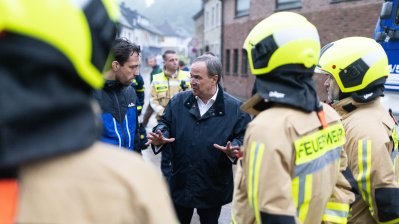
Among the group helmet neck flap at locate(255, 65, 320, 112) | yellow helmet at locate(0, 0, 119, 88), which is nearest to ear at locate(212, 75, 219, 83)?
helmet neck flap at locate(255, 65, 320, 112)

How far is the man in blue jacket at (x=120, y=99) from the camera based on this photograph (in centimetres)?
295

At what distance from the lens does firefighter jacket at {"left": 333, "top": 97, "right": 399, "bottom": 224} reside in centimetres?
223

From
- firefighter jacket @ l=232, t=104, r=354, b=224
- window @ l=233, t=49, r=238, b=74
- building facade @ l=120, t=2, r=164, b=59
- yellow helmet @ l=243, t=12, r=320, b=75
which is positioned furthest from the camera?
building facade @ l=120, t=2, r=164, b=59

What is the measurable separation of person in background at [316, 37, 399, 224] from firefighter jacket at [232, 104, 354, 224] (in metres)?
0.34

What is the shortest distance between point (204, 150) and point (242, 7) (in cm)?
1778

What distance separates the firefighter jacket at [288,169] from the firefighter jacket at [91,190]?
0.74 m

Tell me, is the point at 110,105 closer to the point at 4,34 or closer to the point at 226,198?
the point at 226,198

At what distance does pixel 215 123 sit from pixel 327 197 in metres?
1.36

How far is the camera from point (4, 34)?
0.80 metres

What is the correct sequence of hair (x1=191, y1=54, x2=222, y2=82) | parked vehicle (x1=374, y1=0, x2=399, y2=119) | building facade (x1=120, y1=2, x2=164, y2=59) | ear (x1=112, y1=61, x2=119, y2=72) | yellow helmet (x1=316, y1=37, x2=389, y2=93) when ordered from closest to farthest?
yellow helmet (x1=316, y1=37, x2=389, y2=93), ear (x1=112, y1=61, x2=119, y2=72), hair (x1=191, y1=54, x2=222, y2=82), parked vehicle (x1=374, y1=0, x2=399, y2=119), building facade (x1=120, y1=2, x2=164, y2=59)

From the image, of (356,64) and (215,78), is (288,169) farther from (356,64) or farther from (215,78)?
(215,78)

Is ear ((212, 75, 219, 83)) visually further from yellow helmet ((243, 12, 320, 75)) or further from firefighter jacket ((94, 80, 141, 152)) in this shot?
yellow helmet ((243, 12, 320, 75))

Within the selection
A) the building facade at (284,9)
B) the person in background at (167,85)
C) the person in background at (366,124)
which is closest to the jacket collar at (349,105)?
the person in background at (366,124)

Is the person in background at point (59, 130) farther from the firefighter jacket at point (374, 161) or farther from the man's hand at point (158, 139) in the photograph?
the man's hand at point (158, 139)
